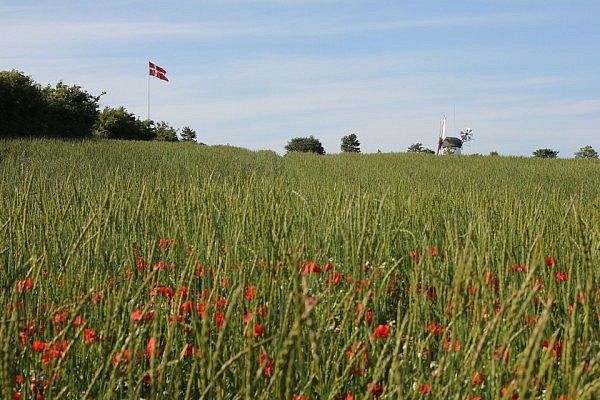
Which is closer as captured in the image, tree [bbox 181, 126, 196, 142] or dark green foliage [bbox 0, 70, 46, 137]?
dark green foliage [bbox 0, 70, 46, 137]

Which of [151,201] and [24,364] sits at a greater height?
[151,201]

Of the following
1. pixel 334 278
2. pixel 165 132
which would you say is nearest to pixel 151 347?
pixel 334 278

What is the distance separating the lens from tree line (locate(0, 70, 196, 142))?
1695cm

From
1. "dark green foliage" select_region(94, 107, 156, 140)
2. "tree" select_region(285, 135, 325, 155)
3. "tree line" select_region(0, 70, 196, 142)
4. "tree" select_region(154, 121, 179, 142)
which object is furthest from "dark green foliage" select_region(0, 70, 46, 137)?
"tree" select_region(285, 135, 325, 155)

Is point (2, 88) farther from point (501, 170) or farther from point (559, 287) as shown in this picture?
point (559, 287)

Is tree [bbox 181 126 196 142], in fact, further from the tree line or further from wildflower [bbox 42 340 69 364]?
wildflower [bbox 42 340 69 364]

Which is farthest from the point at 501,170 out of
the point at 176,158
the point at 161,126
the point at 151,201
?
the point at 161,126

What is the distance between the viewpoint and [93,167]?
1008cm

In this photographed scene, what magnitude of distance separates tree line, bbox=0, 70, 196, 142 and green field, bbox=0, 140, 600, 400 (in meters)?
13.4

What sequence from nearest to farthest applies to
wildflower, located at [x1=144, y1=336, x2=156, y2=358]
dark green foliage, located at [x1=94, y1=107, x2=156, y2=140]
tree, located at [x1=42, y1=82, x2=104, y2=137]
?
wildflower, located at [x1=144, y1=336, x2=156, y2=358]
tree, located at [x1=42, y1=82, x2=104, y2=137]
dark green foliage, located at [x1=94, y1=107, x2=156, y2=140]

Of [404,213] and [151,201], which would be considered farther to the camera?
[404,213]

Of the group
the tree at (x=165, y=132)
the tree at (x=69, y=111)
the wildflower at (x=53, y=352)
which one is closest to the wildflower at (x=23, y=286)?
the wildflower at (x=53, y=352)

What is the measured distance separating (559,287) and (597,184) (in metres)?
8.51

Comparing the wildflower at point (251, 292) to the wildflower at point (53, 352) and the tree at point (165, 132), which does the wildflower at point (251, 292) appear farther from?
the tree at point (165, 132)
